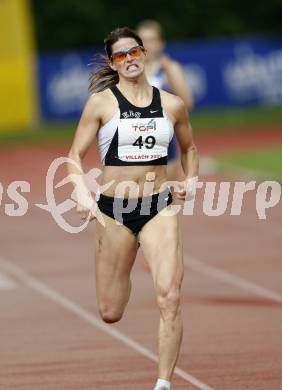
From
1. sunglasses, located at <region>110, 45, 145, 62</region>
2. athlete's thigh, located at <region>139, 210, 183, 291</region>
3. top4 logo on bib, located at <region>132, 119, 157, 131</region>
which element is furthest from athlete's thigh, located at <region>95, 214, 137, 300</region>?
sunglasses, located at <region>110, 45, 145, 62</region>

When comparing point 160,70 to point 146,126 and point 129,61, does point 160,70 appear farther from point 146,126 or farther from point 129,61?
point 146,126

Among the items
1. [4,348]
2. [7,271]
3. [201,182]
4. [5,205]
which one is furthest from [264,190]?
[4,348]

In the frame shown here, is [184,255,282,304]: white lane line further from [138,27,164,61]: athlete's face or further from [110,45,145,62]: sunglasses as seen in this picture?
[110,45,145,62]: sunglasses

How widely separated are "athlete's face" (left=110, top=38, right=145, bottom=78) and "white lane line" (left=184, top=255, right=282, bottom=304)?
4311mm

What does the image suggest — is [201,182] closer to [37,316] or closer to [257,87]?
[37,316]

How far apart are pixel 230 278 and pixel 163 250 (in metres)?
5.51

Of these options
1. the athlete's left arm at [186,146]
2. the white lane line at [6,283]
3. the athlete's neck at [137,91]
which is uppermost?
the athlete's neck at [137,91]

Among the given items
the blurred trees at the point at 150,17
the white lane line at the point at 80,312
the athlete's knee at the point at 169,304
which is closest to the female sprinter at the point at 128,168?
the athlete's knee at the point at 169,304

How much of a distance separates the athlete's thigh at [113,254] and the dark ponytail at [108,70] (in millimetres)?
867

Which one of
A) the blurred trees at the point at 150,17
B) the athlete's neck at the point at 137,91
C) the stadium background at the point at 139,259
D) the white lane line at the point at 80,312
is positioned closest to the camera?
the athlete's neck at the point at 137,91

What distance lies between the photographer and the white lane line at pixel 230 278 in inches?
509

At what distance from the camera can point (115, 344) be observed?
1077 cm

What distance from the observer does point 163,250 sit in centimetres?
852

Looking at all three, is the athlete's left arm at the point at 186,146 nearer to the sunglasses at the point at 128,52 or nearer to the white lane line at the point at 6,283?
the sunglasses at the point at 128,52
